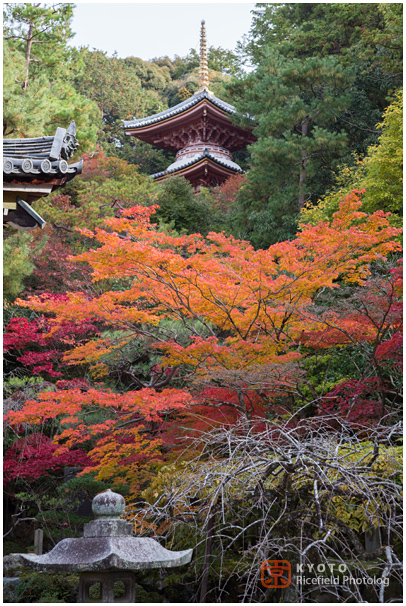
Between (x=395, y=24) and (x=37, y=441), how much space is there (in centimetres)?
1193

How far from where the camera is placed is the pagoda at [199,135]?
21.6 m

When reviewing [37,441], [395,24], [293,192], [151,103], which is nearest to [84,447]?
[37,441]

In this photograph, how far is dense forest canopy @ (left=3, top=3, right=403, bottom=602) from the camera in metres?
4.42

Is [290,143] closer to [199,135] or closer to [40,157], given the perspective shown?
[199,135]

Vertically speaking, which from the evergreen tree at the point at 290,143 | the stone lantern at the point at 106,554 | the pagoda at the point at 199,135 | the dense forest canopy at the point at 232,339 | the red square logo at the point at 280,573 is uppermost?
the pagoda at the point at 199,135

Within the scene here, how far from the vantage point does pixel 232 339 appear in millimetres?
7898

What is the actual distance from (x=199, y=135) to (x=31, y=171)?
1977 centimetres

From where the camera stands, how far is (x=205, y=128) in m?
23.0

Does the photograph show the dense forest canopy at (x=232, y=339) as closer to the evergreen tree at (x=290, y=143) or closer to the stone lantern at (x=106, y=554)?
the evergreen tree at (x=290, y=143)

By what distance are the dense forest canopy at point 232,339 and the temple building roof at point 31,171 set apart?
224cm

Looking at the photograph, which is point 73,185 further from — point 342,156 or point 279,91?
point 342,156

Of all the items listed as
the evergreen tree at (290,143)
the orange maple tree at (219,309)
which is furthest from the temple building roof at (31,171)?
the evergreen tree at (290,143)

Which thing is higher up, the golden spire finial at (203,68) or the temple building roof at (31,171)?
the golden spire finial at (203,68)

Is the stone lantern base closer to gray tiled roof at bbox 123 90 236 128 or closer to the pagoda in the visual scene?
the pagoda
